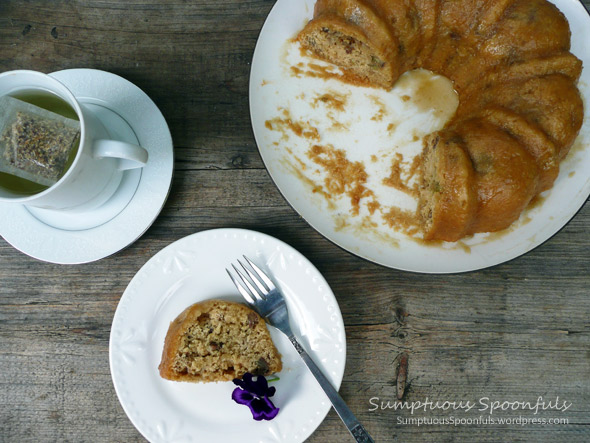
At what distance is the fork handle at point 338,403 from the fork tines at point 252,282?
0.28 metres

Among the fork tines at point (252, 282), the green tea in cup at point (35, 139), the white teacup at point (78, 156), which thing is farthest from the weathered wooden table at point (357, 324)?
the green tea in cup at point (35, 139)

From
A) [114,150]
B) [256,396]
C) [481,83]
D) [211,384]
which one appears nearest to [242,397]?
[256,396]

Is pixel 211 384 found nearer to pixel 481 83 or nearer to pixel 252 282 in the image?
pixel 252 282

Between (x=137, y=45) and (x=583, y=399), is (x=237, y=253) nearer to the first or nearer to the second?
(x=137, y=45)

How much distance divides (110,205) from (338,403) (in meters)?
1.30

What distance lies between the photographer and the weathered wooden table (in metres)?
2.25

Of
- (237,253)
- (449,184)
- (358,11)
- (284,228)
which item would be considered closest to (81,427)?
(237,253)

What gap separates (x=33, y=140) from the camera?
1.71 meters

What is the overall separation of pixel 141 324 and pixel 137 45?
137 centimetres

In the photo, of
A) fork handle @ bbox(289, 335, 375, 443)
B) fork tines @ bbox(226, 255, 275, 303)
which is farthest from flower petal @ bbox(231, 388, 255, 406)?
fork tines @ bbox(226, 255, 275, 303)

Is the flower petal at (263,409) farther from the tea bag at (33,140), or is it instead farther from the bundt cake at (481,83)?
the tea bag at (33,140)

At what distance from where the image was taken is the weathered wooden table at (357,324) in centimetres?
225

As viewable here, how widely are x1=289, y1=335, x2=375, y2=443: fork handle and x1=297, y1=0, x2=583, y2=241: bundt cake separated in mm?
774

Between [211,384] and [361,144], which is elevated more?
[361,144]
